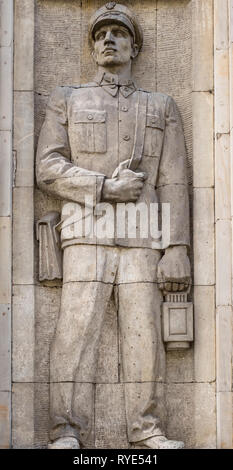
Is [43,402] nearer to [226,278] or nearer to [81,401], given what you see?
[81,401]

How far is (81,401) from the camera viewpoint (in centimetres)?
1639

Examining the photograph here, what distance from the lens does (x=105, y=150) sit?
16.8 metres

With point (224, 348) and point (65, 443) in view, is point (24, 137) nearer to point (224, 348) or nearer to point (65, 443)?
point (224, 348)

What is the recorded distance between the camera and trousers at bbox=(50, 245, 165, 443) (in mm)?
16344

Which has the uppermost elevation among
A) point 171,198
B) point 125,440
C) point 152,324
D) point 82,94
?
point 82,94


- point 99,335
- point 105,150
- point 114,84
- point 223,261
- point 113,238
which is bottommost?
point 99,335

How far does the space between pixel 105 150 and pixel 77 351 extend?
217cm

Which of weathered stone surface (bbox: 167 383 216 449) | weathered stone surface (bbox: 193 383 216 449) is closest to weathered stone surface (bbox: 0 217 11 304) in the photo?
weathered stone surface (bbox: 167 383 216 449)

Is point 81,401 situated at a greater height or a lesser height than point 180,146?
lesser

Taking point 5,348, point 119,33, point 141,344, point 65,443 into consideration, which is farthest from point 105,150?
point 65,443

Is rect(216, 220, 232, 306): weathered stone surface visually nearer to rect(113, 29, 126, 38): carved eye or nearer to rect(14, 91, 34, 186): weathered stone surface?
rect(14, 91, 34, 186): weathered stone surface

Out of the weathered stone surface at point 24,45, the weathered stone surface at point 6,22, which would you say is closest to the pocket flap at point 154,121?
the weathered stone surface at point 24,45

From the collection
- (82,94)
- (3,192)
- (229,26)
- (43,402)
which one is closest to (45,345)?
(43,402)

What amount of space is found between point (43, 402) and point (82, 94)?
334 centimetres
